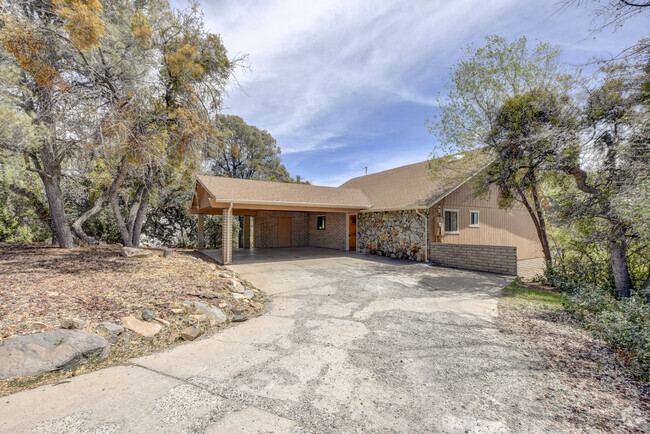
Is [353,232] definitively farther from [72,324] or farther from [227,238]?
[72,324]

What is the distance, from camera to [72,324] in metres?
3.70

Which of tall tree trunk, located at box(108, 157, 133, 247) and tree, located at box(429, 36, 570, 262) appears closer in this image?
tree, located at box(429, 36, 570, 262)

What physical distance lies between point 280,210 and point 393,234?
17.5 feet

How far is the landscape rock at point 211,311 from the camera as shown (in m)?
4.75

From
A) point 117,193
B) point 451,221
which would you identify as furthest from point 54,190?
point 451,221

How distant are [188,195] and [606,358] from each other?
1747 cm


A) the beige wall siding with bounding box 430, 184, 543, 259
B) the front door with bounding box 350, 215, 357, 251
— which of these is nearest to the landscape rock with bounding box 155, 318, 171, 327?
the beige wall siding with bounding box 430, 184, 543, 259

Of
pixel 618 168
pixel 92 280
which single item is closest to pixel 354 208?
pixel 618 168

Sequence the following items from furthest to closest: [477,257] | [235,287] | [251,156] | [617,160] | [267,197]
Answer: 1. [251,156]
2. [267,197]
3. [477,257]
4. [235,287]
5. [617,160]

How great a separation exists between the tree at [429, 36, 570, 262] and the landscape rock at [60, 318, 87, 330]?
31.9 ft

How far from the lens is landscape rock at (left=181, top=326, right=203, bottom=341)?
402 cm

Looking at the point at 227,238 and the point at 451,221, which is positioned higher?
the point at 451,221

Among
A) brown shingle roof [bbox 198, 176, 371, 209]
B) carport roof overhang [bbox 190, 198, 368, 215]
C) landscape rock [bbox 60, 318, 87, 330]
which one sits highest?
brown shingle roof [bbox 198, 176, 371, 209]

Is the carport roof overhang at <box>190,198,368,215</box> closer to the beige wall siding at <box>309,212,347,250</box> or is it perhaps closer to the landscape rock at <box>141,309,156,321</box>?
the beige wall siding at <box>309,212,347,250</box>
